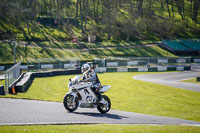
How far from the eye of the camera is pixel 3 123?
10.3 metres

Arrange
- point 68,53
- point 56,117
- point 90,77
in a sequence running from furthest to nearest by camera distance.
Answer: point 68,53
point 90,77
point 56,117

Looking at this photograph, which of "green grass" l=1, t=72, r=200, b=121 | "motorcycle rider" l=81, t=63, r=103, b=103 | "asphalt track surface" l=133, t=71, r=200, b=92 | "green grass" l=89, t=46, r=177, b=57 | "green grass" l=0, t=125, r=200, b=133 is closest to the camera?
"green grass" l=0, t=125, r=200, b=133

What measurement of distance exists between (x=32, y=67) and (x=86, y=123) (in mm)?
29241

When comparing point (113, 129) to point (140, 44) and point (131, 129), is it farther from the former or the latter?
point (140, 44)

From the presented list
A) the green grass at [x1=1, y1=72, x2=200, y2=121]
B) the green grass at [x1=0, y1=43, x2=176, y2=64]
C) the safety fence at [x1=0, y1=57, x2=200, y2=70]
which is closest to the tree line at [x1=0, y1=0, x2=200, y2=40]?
the green grass at [x1=0, y1=43, x2=176, y2=64]

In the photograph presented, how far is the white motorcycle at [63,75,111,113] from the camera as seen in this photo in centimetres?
1367

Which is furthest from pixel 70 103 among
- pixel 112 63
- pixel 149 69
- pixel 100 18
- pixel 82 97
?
pixel 100 18

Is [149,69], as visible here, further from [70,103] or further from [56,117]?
[56,117]

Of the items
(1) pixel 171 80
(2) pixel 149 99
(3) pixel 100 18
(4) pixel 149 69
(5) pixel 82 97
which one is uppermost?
(3) pixel 100 18

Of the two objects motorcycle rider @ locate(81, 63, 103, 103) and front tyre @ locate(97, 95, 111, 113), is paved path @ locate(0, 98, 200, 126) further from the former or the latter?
motorcycle rider @ locate(81, 63, 103, 103)

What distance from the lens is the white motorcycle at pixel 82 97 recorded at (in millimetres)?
13672

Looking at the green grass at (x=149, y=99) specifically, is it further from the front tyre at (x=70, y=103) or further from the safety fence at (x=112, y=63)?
the safety fence at (x=112, y=63)

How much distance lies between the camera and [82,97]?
14.0m

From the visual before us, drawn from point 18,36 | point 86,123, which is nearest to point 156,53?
point 18,36
